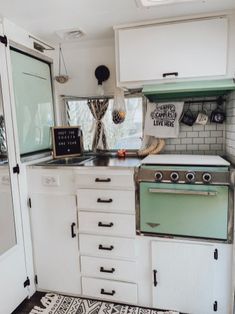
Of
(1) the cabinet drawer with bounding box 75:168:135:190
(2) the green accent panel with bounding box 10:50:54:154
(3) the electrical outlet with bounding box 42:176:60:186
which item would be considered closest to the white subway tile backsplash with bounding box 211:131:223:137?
(1) the cabinet drawer with bounding box 75:168:135:190

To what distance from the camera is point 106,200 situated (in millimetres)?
1908

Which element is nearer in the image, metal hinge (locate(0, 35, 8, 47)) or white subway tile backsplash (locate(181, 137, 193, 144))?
metal hinge (locate(0, 35, 8, 47))

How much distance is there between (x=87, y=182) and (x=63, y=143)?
2.36 ft

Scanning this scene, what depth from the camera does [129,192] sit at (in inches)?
73.4

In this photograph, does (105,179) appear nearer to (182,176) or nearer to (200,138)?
(182,176)

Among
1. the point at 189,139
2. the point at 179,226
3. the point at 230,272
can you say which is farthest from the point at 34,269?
the point at 189,139

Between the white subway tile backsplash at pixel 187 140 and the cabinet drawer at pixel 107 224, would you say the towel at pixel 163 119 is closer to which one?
the white subway tile backsplash at pixel 187 140

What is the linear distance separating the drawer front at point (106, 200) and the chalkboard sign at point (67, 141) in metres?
0.66

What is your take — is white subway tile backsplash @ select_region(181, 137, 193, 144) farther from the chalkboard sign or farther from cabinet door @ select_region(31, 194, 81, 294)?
cabinet door @ select_region(31, 194, 81, 294)

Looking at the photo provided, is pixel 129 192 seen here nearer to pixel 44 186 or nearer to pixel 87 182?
pixel 87 182

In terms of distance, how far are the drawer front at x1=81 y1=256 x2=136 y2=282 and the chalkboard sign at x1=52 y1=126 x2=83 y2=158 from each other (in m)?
1.01

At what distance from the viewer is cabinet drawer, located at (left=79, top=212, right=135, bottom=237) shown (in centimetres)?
189

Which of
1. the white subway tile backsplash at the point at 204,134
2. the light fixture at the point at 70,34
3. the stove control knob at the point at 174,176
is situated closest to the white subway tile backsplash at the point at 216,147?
the white subway tile backsplash at the point at 204,134

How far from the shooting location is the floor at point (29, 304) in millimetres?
1946
